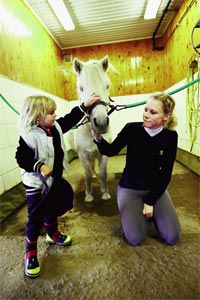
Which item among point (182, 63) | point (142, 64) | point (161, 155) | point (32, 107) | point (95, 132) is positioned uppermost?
point (142, 64)

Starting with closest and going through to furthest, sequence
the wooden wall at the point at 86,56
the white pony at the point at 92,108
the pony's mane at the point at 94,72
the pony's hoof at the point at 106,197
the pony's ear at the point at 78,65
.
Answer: the white pony at the point at 92,108, the pony's mane at the point at 94,72, the pony's ear at the point at 78,65, the pony's hoof at the point at 106,197, the wooden wall at the point at 86,56

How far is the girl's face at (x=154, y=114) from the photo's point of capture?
1269 mm

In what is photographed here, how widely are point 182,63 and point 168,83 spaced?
127 centimetres

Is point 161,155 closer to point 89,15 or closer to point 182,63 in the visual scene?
point 182,63

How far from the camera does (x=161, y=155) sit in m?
1.38

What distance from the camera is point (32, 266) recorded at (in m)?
1.15

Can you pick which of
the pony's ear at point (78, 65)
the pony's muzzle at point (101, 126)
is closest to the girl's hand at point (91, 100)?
the pony's muzzle at point (101, 126)

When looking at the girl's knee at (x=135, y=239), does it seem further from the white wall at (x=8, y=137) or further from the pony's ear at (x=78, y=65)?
the pony's ear at (x=78, y=65)

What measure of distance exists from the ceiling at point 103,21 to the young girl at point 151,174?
311 cm

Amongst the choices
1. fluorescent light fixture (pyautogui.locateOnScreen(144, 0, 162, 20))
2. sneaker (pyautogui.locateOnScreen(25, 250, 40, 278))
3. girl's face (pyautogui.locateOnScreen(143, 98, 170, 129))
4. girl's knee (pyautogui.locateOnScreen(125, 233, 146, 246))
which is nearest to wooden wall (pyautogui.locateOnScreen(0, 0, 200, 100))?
fluorescent light fixture (pyautogui.locateOnScreen(144, 0, 162, 20))

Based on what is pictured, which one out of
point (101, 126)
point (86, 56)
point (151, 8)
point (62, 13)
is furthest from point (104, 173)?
point (86, 56)

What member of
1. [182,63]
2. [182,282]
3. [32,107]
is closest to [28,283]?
[182,282]

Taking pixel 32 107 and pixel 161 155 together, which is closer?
pixel 32 107

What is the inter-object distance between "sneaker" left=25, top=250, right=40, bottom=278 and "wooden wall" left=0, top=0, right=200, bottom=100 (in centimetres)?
179
